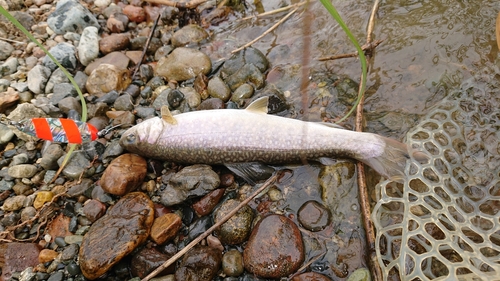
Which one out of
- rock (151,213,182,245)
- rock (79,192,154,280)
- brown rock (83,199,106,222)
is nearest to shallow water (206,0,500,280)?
rock (151,213,182,245)

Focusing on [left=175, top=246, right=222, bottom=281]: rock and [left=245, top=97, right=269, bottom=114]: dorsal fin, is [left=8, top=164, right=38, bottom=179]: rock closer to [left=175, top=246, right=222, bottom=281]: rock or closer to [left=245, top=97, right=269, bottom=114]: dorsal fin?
[left=175, top=246, right=222, bottom=281]: rock

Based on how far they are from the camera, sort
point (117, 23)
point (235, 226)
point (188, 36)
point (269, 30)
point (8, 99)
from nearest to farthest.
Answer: point (235, 226) → point (8, 99) → point (269, 30) → point (188, 36) → point (117, 23)

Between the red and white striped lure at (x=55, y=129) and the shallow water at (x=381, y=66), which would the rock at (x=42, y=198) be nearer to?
the red and white striped lure at (x=55, y=129)

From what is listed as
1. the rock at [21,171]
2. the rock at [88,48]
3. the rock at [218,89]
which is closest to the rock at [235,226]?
the rock at [218,89]

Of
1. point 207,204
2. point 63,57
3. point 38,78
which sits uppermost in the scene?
point 63,57

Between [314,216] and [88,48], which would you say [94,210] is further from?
[88,48]

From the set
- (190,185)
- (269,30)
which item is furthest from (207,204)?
(269,30)
